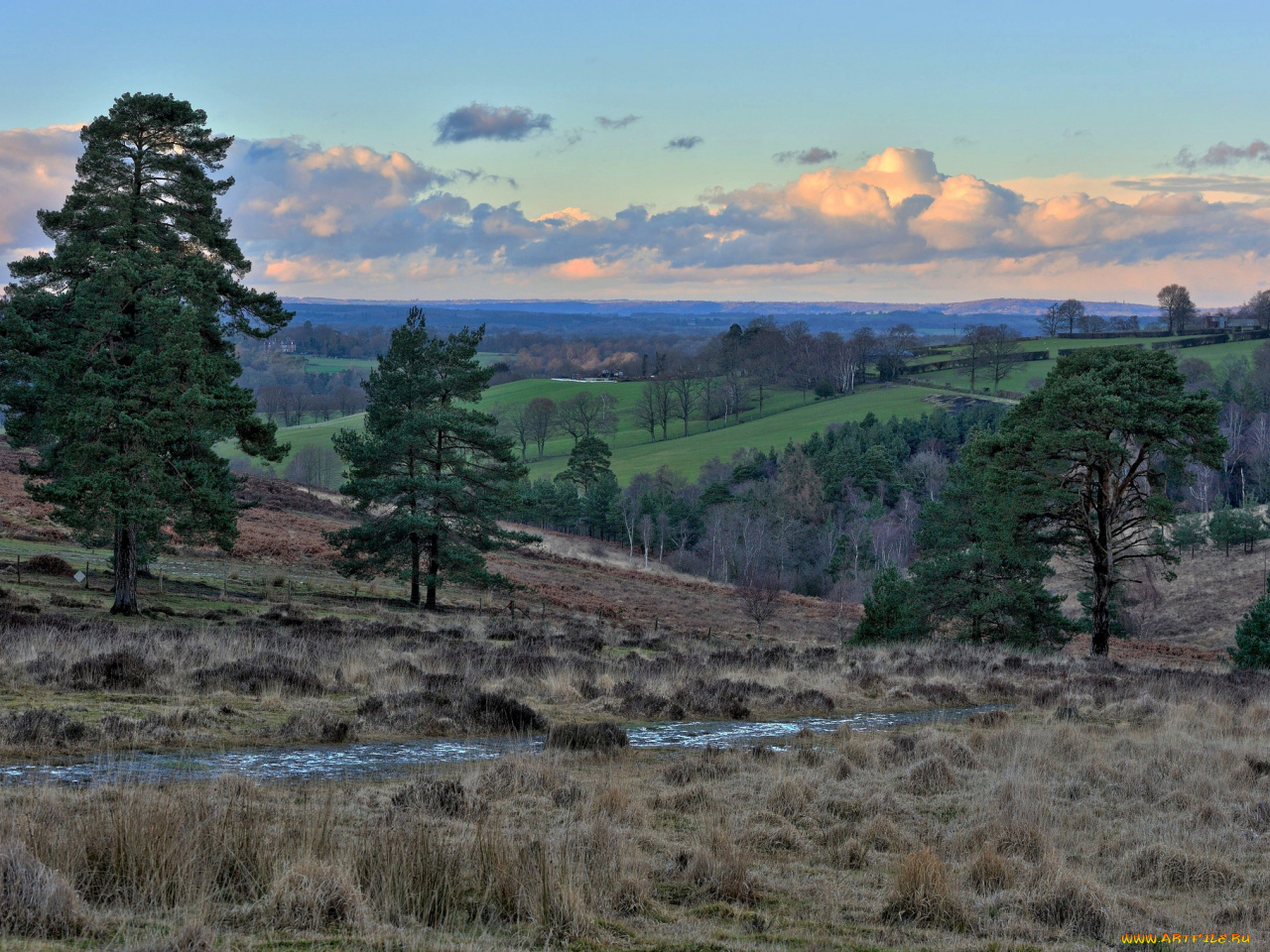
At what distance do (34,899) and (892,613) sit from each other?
29.3 metres

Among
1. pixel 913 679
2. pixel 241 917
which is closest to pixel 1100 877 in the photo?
pixel 241 917

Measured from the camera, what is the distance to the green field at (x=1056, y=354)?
135 metres

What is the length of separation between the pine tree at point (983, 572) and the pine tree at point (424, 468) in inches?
573

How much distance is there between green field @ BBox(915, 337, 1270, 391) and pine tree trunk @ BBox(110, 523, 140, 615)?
124 m

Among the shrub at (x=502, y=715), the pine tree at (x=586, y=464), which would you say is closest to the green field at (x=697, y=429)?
the pine tree at (x=586, y=464)

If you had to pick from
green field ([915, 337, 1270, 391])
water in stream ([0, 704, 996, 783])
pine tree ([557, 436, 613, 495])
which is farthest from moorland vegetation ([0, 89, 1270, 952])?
green field ([915, 337, 1270, 391])

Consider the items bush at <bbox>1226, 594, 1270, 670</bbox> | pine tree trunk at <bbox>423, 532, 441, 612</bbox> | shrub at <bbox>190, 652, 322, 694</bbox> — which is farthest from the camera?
pine tree trunk at <bbox>423, 532, 441, 612</bbox>

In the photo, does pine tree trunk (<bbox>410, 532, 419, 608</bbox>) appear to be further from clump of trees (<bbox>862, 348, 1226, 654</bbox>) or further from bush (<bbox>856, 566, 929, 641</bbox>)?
clump of trees (<bbox>862, 348, 1226, 654</bbox>)

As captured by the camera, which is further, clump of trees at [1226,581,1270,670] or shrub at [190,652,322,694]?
clump of trees at [1226,581,1270,670]

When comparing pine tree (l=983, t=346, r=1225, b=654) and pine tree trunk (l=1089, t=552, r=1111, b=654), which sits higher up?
pine tree (l=983, t=346, r=1225, b=654)

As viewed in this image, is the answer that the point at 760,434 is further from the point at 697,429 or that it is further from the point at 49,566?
the point at 49,566

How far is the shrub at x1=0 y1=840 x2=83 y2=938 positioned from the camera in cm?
473

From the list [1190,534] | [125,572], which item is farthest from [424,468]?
[1190,534]

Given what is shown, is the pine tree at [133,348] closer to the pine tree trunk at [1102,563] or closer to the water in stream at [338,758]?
the water in stream at [338,758]
